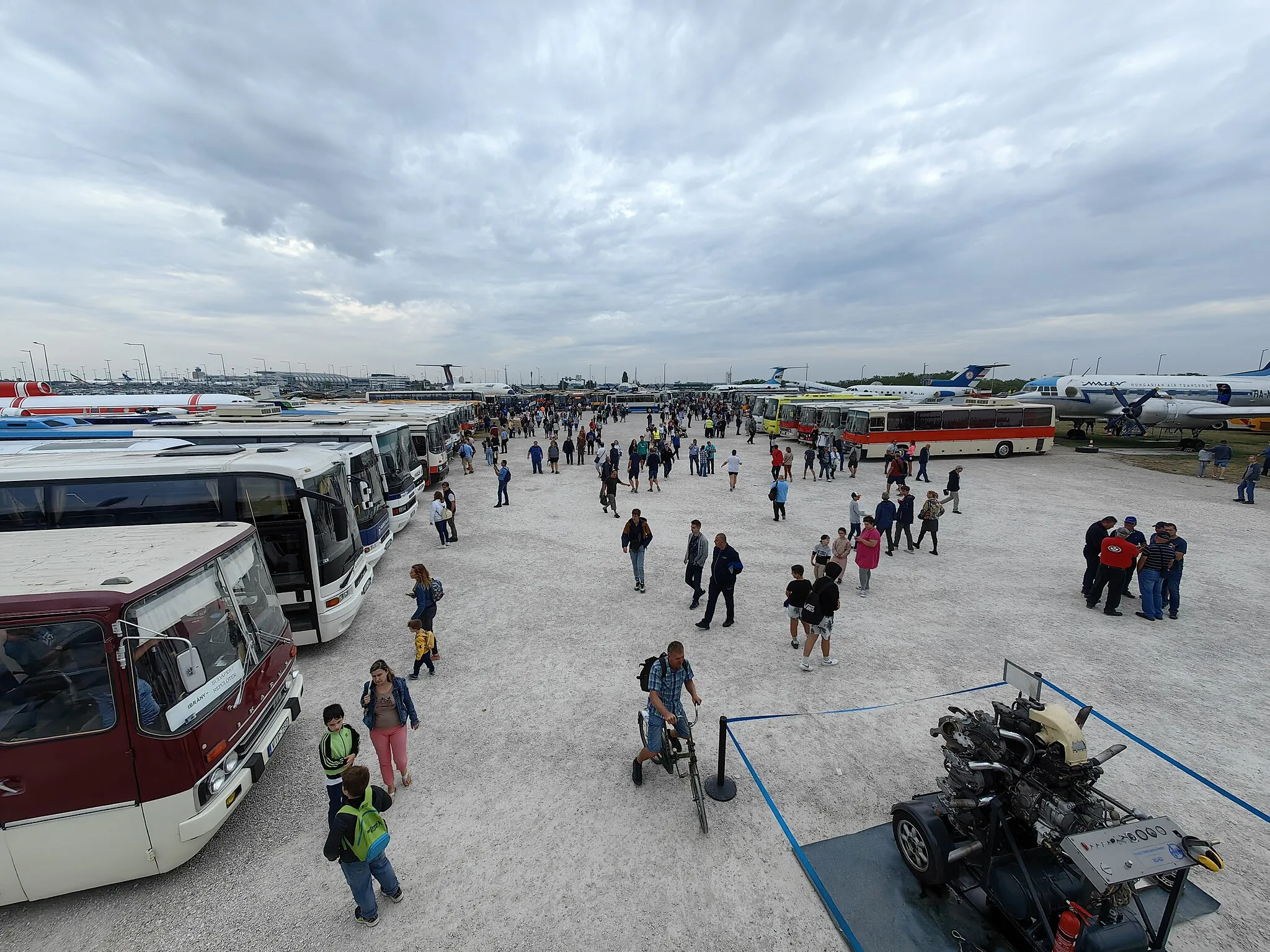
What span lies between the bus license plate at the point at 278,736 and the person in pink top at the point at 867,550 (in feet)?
28.9

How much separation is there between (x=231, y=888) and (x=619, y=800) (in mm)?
3279

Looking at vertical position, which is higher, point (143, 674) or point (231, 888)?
point (143, 674)

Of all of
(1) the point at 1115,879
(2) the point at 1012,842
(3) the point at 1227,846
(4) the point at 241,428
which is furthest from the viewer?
(4) the point at 241,428

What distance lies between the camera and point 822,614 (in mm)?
7000

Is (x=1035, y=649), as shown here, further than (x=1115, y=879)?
Yes

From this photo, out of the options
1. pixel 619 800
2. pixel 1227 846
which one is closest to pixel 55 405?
pixel 619 800

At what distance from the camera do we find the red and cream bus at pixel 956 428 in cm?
2514

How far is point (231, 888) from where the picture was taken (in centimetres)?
416

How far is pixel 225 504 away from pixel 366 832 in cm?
572

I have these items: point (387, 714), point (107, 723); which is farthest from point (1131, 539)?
point (107, 723)

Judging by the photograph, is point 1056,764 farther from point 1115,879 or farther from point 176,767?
point 176,767

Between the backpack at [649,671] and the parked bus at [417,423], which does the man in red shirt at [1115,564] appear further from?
the parked bus at [417,423]

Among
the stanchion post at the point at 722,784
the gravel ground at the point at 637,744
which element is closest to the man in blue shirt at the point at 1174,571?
the gravel ground at the point at 637,744

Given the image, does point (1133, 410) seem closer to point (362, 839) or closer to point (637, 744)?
point (637, 744)
